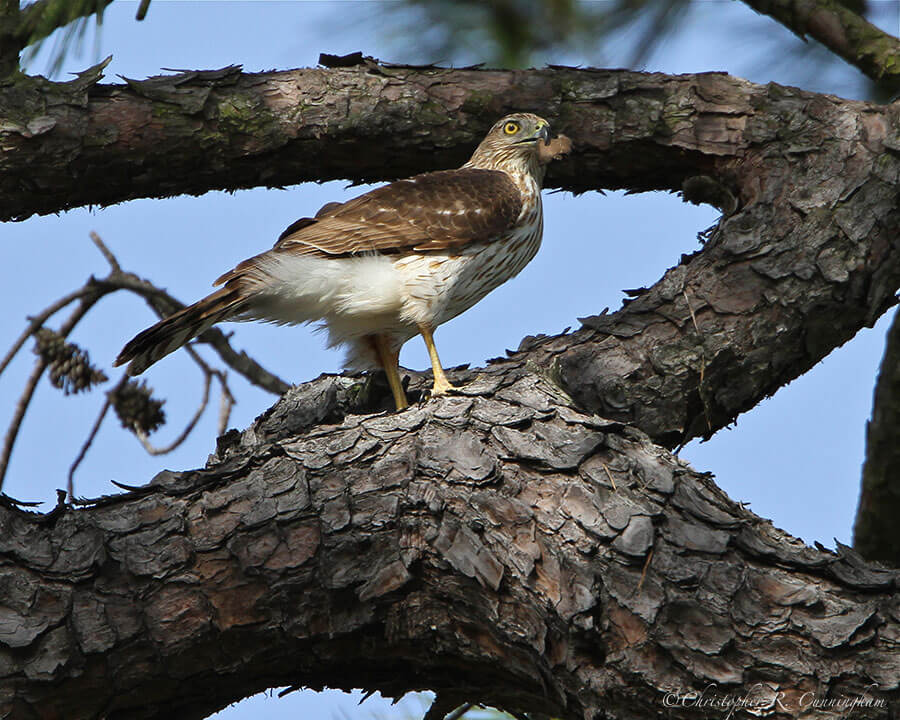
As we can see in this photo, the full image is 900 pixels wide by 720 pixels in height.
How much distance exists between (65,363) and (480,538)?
7.38ft

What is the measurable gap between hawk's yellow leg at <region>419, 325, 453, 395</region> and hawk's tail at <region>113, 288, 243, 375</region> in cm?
74

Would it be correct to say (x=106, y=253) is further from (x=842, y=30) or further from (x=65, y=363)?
(x=842, y=30)

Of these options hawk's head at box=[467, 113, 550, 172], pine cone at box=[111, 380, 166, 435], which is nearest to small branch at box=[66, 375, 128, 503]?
pine cone at box=[111, 380, 166, 435]

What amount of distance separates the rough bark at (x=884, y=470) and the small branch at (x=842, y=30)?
45.9 inches

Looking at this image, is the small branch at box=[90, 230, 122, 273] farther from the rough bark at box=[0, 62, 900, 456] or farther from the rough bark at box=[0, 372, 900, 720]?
the rough bark at box=[0, 372, 900, 720]

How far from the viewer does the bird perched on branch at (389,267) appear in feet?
14.6

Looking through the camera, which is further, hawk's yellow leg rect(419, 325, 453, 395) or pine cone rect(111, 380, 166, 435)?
pine cone rect(111, 380, 166, 435)

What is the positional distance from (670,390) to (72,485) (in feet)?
8.06

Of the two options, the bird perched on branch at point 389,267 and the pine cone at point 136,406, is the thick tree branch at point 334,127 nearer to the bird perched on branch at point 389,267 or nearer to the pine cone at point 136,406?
the bird perched on branch at point 389,267

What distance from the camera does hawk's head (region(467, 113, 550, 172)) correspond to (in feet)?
16.2

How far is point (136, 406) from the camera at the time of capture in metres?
4.96

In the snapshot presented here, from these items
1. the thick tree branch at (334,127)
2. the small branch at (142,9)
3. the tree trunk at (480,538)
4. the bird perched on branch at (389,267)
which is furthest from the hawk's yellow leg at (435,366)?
the small branch at (142,9)

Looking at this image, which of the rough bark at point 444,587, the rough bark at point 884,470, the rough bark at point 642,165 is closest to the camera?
the rough bark at point 444,587

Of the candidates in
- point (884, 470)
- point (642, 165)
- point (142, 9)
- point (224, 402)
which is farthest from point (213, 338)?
point (884, 470)
